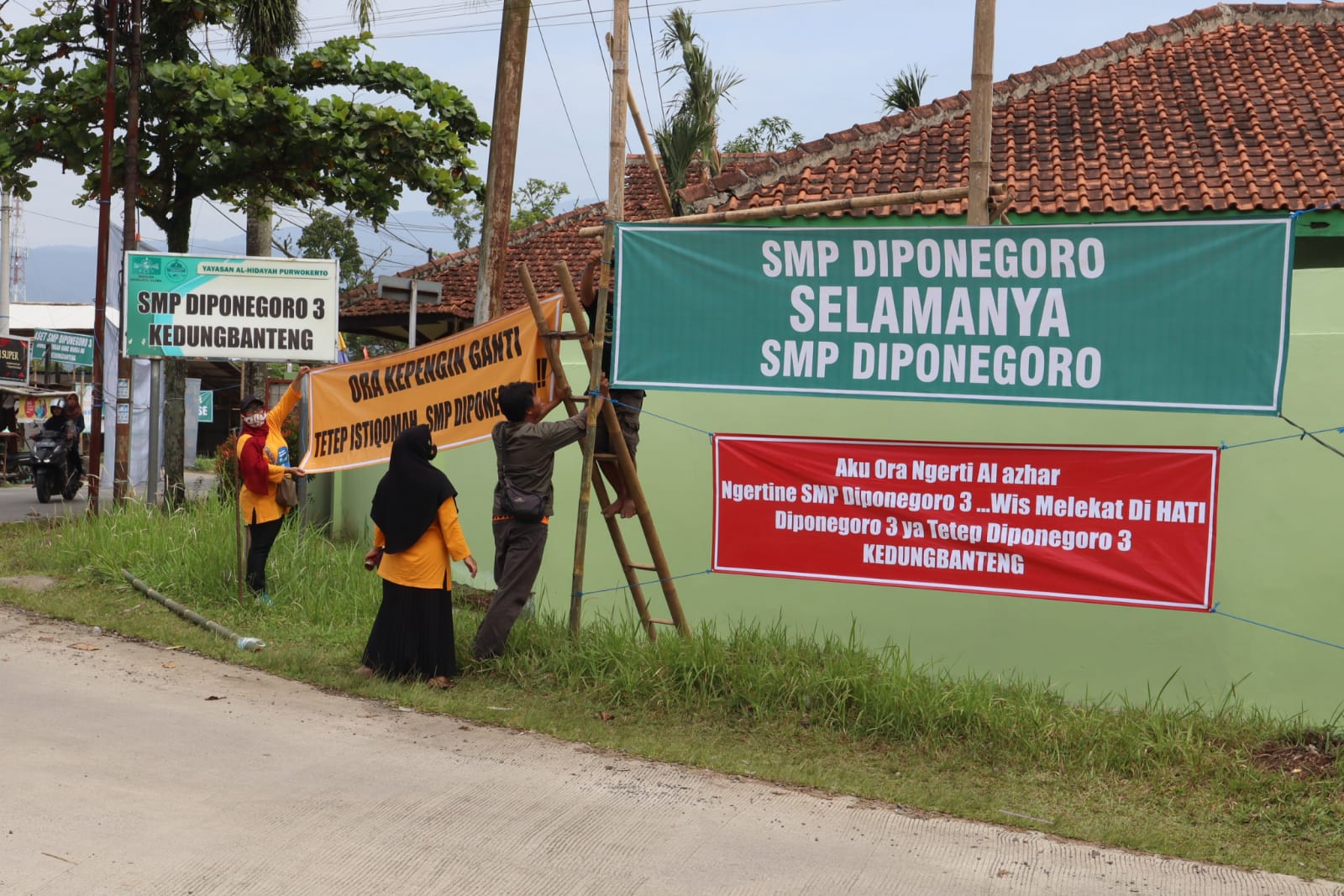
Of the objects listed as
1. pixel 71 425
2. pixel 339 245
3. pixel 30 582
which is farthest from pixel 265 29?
pixel 339 245

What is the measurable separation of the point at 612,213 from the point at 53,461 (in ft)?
45.1

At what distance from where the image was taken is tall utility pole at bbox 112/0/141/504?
1291 centimetres

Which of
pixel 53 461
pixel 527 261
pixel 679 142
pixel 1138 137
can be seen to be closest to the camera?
pixel 1138 137

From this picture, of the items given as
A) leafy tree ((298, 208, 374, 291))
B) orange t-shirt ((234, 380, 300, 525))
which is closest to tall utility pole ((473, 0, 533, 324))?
orange t-shirt ((234, 380, 300, 525))

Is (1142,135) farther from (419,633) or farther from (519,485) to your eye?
(419,633)

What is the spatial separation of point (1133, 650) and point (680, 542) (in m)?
2.86

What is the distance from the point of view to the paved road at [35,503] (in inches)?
554

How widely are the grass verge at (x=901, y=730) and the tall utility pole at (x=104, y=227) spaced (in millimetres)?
6316

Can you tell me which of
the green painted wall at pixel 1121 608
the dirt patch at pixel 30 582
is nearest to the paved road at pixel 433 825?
the green painted wall at pixel 1121 608

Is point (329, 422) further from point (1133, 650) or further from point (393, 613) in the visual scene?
point (1133, 650)

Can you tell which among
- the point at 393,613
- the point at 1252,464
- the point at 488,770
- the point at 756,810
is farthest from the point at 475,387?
the point at 1252,464

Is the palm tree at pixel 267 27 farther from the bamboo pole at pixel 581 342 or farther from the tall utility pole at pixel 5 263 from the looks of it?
the tall utility pole at pixel 5 263

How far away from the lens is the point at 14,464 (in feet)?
75.9

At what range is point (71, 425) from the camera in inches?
723
